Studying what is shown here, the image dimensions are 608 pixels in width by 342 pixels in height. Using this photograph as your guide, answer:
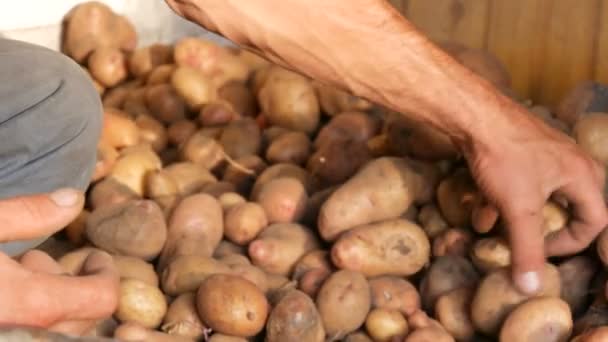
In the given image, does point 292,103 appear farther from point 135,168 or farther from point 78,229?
point 78,229

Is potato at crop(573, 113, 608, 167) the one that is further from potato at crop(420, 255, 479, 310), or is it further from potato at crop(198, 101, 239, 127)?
potato at crop(198, 101, 239, 127)

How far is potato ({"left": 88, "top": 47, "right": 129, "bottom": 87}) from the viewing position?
85.3 inches

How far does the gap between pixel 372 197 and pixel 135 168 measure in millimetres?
475

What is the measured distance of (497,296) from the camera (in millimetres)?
1271

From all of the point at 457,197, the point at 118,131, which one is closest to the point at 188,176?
the point at 118,131

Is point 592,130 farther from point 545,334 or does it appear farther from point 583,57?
point 583,57

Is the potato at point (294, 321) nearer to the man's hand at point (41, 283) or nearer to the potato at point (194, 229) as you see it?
the potato at point (194, 229)

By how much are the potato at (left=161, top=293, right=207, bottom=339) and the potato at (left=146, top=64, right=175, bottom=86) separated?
2.86 feet

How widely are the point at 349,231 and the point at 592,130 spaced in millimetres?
384

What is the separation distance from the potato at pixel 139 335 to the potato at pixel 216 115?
750 mm

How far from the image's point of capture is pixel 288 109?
1950 mm

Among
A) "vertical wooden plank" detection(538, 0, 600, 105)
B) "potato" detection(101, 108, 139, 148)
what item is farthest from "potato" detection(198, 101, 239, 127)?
"vertical wooden plank" detection(538, 0, 600, 105)

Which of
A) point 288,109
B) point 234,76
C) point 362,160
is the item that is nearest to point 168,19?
point 234,76

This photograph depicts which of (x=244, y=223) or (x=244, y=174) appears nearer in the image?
(x=244, y=223)
